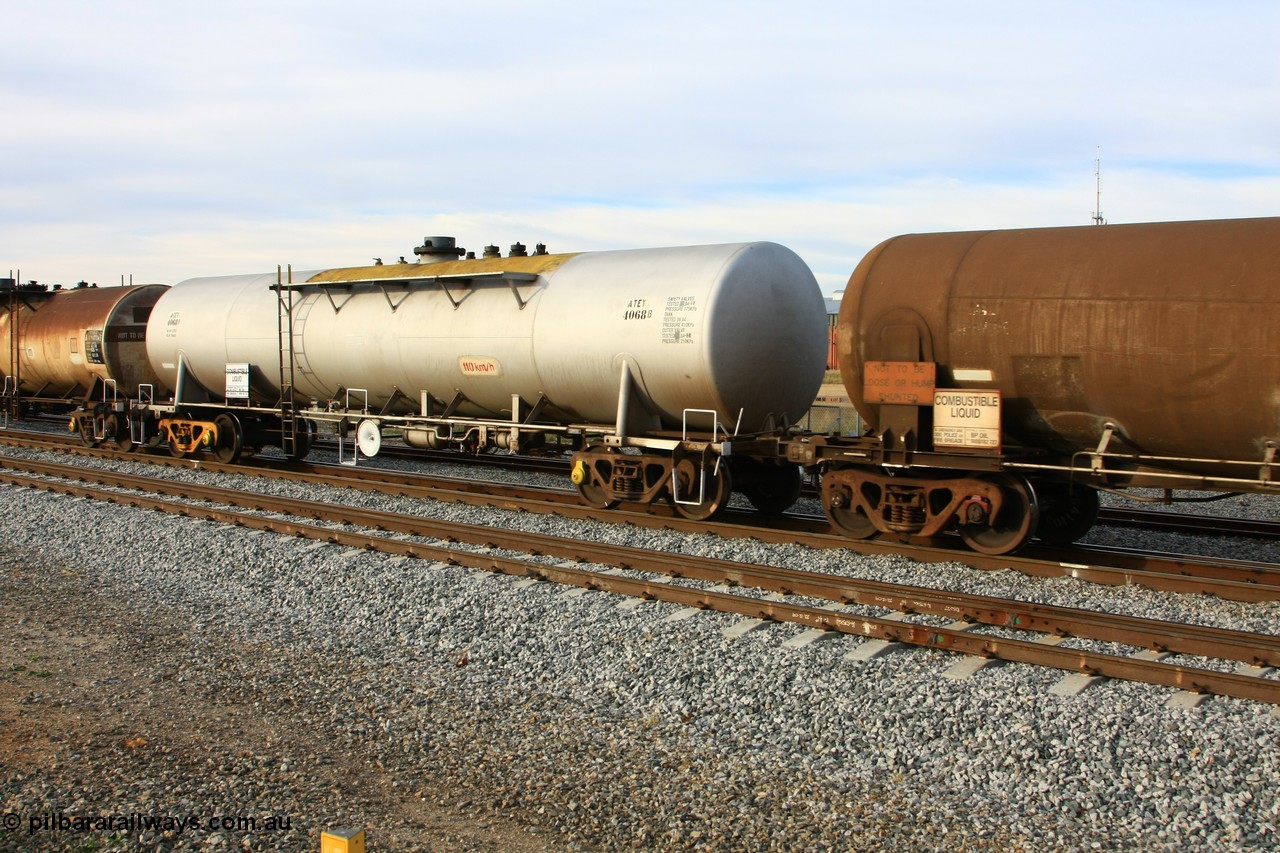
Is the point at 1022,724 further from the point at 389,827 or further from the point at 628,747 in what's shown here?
the point at 389,827

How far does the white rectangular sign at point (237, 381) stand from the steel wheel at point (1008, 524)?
13.3m

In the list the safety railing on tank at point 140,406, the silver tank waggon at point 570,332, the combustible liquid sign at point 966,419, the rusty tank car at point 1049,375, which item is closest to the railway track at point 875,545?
the rusty tank car at point 1049,375

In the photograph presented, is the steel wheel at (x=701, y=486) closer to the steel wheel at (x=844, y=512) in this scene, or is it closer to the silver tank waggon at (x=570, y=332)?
the silver tank waggon at (x=570, y=332)

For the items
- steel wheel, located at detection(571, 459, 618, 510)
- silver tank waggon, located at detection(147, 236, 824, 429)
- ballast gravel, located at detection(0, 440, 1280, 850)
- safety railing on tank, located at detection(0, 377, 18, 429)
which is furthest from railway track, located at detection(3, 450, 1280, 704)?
safety railing on tank, located at detection(0, 377, 18, 429)

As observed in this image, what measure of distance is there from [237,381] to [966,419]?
537 inches

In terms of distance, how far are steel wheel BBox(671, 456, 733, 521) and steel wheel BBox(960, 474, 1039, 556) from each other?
3.07 m

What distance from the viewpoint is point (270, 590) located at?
9.84 m

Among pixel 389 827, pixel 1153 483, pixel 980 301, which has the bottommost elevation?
pixel 389 827

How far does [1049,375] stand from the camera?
33.4 ft

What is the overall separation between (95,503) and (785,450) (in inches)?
408

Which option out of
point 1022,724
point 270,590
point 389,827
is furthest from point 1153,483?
point 270,590

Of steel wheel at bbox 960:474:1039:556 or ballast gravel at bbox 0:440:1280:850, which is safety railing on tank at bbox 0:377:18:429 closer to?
ballast gravel at bbox 0:440:1280:850

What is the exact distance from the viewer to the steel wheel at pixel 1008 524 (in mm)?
10555

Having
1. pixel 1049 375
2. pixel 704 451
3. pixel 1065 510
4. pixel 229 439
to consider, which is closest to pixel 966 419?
pixel 1049 375
